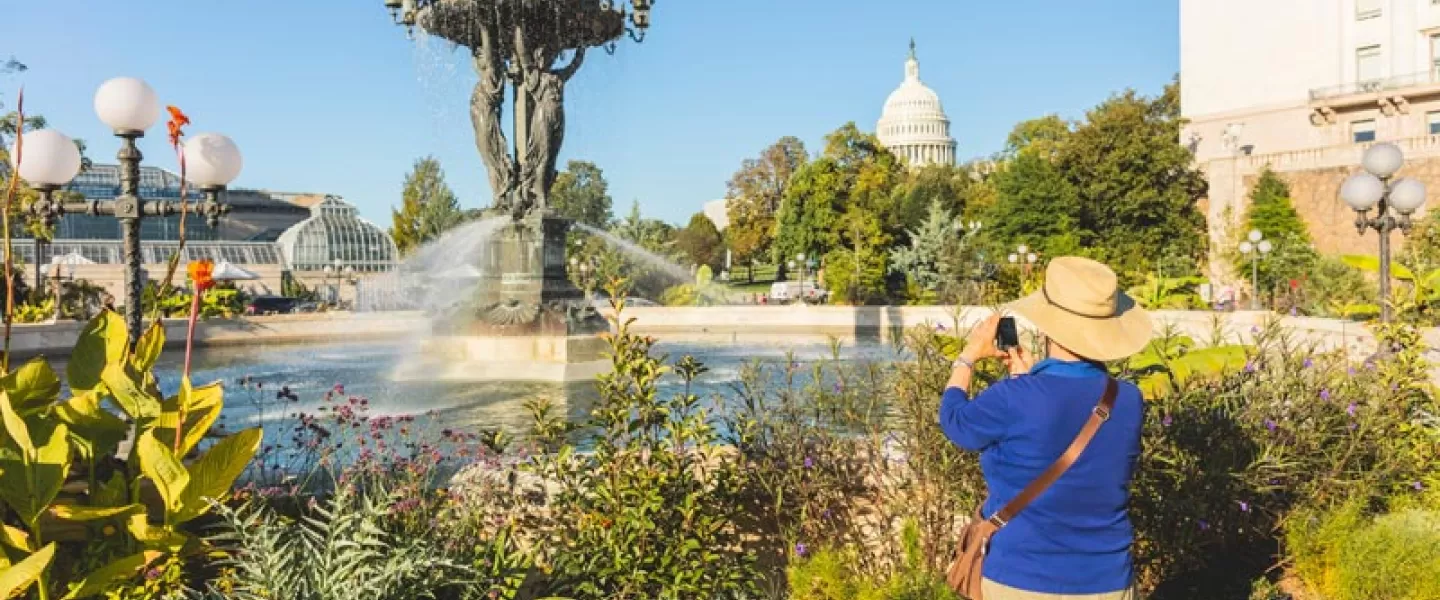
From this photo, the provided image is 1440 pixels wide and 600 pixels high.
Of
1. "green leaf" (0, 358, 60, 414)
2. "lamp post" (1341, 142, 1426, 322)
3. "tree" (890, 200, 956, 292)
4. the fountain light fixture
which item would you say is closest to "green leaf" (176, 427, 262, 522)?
"green leaf" (0, 358, 60, 414)

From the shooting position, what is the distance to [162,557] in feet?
11.4

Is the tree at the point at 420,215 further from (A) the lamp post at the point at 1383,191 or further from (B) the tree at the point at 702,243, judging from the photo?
(A) the lamp post at the point at 1383,191

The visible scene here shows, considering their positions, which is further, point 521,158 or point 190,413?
point 521,158

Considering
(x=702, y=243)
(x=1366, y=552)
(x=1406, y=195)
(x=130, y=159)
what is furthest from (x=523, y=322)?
(x=702, y=243)

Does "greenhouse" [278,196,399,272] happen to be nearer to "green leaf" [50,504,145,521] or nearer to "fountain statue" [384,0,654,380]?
"fountain statue" [384,0,654,380]

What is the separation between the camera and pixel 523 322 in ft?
40.3

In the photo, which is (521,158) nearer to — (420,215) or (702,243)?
(420,215)

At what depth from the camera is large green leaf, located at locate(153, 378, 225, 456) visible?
3582 mm

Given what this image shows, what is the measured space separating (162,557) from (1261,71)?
48901mm

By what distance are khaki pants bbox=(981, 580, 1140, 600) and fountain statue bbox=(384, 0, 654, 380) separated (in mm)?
9704

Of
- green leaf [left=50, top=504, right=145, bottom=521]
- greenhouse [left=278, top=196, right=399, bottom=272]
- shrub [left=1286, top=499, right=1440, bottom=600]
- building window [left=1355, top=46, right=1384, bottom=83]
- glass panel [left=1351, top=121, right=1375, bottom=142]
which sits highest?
building window [left=1355, top=46, right=1384, bottom=83]

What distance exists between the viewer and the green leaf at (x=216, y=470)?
339 centimetres

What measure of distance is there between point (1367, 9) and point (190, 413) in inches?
1863

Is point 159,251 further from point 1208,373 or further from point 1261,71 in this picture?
point 1208,373
